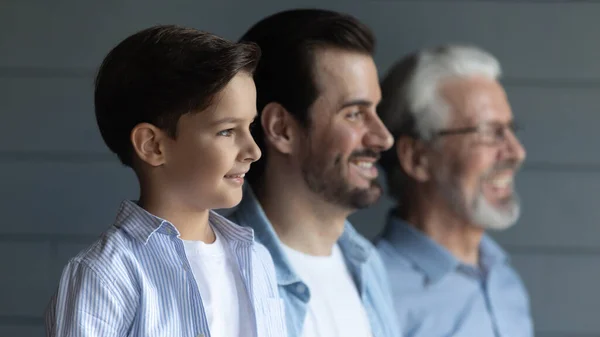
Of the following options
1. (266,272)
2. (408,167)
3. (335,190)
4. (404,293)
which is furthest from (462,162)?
(266,272)

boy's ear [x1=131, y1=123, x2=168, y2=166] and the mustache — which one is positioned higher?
boy's ear [x1=131, y1=123, x2=168, y2=166]

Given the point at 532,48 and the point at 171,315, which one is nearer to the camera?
the point at 171,315

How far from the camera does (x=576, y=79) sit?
89.4 inches

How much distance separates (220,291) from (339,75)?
557 millimetres

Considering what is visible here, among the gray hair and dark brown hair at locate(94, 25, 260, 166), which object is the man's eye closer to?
the gray hair

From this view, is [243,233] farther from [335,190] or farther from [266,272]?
[335,190]

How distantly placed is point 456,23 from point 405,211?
0.50m

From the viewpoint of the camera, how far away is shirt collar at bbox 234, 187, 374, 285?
158 centimetres

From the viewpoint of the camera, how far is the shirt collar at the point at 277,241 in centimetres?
158

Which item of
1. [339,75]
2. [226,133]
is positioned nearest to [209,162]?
[226,133]

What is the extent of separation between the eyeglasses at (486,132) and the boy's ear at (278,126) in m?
0.49

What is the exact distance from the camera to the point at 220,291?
1.28m

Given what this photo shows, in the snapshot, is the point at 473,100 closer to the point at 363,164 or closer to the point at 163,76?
the point at 363,164

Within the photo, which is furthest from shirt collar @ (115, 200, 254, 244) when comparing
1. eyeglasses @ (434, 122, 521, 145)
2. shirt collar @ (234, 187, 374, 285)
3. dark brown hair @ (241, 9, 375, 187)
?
eyeglasses @ (434, 122, 521, 145)
